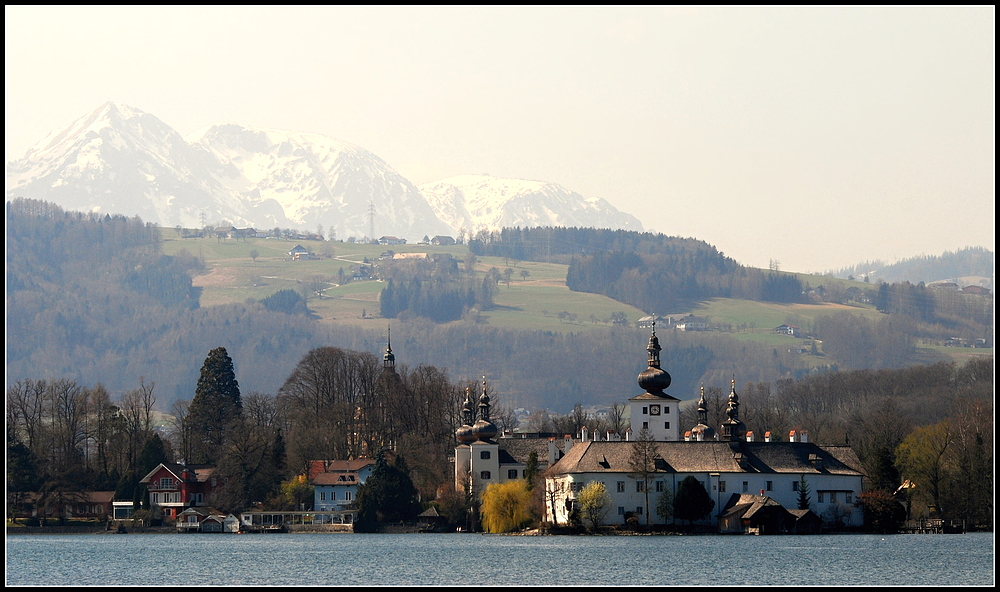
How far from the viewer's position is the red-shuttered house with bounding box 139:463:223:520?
11950 centimetres

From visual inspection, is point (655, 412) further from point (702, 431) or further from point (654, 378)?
point (702, 431)

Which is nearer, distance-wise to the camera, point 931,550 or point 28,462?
point 931,550

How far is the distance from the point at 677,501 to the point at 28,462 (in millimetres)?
46967

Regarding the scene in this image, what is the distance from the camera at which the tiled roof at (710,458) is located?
95.8m

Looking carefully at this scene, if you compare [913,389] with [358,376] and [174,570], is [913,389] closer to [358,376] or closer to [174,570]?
[358,376]

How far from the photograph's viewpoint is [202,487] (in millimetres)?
122562

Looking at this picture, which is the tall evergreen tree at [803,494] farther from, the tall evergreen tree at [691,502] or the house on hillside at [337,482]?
the house on hillside at [337,482]

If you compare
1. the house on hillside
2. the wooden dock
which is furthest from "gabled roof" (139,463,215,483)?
the wooden dock

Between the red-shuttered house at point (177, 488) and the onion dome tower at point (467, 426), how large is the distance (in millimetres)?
18631

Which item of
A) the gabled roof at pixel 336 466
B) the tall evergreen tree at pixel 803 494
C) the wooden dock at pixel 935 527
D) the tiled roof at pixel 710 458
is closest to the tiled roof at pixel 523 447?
the gabled roof at pixel 336 466

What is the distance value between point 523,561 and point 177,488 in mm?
57668

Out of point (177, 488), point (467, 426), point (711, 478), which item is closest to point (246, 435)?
point (177, 488)

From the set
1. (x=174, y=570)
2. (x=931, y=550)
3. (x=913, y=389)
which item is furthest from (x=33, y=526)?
(x=913, y=389)

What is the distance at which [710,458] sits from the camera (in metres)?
97.9
